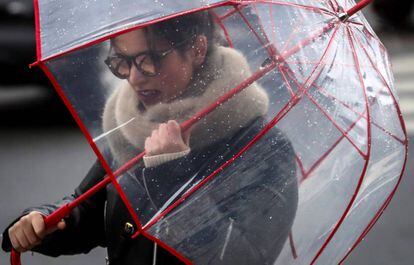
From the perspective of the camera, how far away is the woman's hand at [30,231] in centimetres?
271

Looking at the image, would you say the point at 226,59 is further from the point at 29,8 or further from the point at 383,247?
the point at 29,8

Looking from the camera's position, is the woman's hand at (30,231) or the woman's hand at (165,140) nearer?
the woman's hand at (165,140)

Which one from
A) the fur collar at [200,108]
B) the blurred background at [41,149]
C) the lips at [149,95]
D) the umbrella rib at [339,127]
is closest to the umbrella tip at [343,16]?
the umbrella rib at [339,127]

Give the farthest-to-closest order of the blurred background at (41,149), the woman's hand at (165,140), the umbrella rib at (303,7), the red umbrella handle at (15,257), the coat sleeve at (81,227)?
the blurred background at (41,149)
the coat sleeve at (81,227)
the red umbrella handle at (15,257)
the umbrella rib at (303,7)
the woman's hand at (165,140)

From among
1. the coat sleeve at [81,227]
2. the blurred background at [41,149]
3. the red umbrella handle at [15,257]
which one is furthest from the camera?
the blurred background at [41,149]

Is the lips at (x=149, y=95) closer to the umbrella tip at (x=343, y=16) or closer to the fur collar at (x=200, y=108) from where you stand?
the fur collar at (x=200, y=108)

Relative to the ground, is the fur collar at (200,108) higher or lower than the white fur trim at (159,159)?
higher

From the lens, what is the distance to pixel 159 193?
8.38ft

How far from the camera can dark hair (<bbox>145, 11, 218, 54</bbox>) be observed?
2555 mm

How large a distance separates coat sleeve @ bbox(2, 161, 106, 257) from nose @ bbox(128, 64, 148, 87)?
423 millimetres

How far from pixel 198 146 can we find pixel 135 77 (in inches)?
9.2

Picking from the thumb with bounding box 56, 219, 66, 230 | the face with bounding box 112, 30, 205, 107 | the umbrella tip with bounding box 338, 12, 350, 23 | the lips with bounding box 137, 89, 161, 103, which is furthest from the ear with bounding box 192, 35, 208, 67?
the thumb with bounding box 56, 219, 66, 230

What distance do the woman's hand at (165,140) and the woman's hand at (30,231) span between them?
0.39 m

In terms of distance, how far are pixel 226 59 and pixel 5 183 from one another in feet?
16.4
